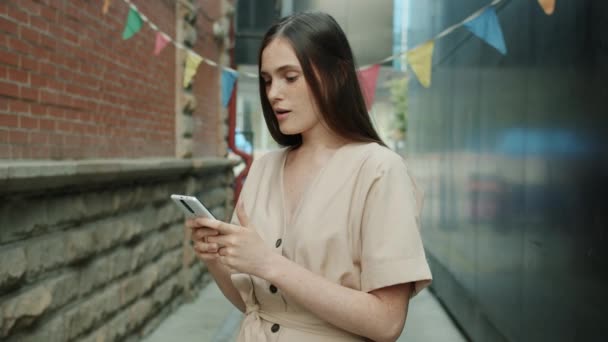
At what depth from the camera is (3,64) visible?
331 cm

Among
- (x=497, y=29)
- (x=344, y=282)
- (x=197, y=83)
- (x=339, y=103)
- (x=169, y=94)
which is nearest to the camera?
(x=344, y=282)

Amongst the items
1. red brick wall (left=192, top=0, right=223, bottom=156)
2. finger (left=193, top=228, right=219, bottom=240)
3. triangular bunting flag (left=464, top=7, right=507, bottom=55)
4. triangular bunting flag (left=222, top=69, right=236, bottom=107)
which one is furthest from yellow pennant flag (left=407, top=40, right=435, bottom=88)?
finger (left=193, top=228, right=219, bottom=240)

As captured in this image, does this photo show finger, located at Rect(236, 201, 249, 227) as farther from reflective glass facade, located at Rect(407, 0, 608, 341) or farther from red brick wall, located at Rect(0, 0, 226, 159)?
red brick wall, located at Rect(0, 0, 226, 159)

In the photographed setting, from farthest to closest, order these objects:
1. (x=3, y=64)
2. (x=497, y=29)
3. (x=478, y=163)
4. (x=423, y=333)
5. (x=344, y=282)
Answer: (x=423, y=333) < (x=478, y=163) < (x=497, y=29) < (x=3, y=64) < (x=344, y=282)

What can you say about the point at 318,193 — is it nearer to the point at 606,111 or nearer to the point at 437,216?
the point at 606,111

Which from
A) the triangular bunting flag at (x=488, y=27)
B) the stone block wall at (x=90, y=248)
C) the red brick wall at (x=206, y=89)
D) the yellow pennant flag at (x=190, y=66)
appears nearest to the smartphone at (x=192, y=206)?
the stone block wall at (x=90, y=248)

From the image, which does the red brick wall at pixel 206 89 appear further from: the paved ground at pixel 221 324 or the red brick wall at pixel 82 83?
the paved ground at pixel 221 324

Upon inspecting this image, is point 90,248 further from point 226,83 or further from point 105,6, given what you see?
point 226,83

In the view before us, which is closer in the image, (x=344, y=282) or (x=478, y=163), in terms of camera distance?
(x=344, y=282)

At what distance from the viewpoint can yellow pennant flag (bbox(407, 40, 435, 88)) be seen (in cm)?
486

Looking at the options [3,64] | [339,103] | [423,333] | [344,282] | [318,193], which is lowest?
[423,333]

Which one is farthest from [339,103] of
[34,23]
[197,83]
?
[197,83]

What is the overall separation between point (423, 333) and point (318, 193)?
16.1ft

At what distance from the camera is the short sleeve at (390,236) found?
1.47 m
